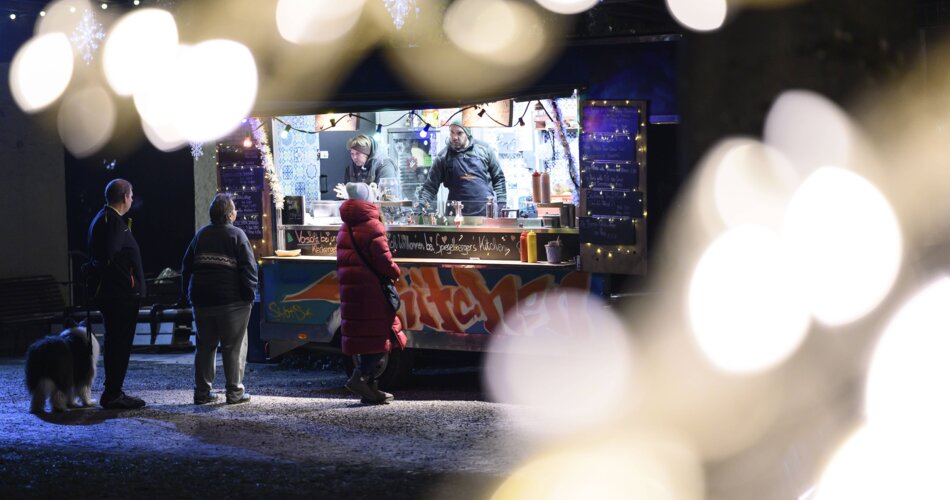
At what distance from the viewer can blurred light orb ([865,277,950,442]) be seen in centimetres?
872

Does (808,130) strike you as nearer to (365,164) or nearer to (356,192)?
(356,192)

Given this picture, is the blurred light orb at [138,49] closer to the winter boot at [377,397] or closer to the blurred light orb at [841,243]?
the winter boot at [377,397]

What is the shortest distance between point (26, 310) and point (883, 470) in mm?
12408

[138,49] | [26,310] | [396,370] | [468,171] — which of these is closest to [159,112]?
[138,49]

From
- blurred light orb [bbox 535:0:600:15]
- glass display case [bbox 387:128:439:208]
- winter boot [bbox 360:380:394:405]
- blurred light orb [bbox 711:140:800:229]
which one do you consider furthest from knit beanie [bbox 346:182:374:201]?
glass display case [bbox 387:128:439:208]

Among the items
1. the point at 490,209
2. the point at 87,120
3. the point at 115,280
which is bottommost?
the point at 115,280

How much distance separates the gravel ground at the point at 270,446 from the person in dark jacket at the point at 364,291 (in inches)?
17.2

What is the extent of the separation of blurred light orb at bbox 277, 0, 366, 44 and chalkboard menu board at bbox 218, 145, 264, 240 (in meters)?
1.34

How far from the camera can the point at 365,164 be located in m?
13.5

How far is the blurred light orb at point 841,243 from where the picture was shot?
6.63m

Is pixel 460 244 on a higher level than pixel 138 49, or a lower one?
lower

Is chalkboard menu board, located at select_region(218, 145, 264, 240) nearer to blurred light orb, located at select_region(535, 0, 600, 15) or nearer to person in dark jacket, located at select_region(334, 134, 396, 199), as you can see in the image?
person in dark jacket, located at select_region(334, 134, 396, 199)

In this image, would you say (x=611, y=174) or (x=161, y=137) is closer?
(x=611, y=174)

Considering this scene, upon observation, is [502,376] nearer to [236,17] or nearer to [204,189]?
[236,17]
